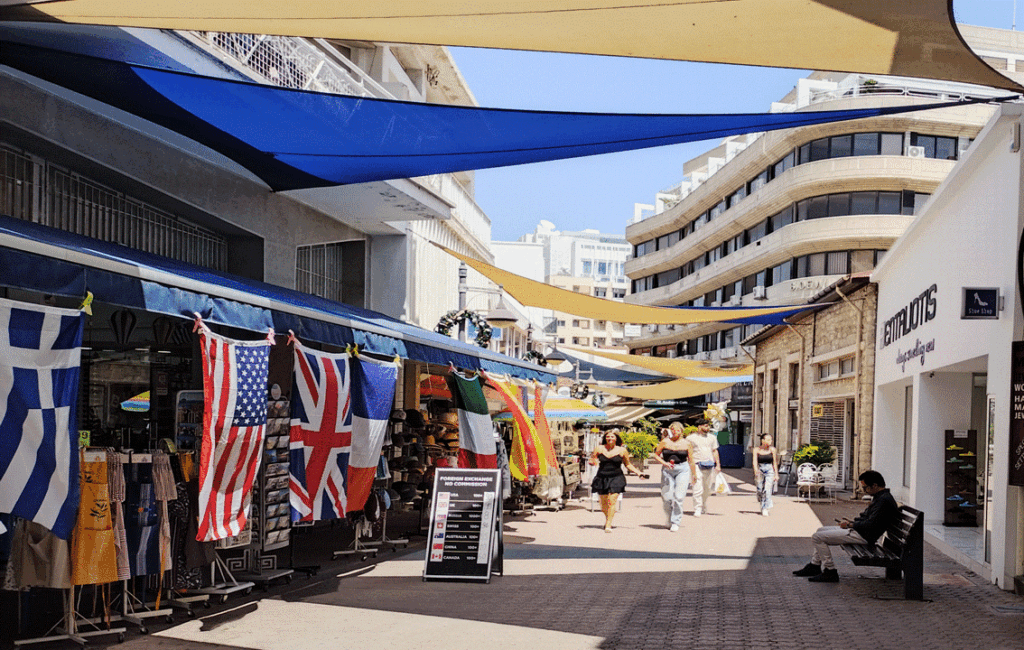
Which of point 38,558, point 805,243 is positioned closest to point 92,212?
point 38,558

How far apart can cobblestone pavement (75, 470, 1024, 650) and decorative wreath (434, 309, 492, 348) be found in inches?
186

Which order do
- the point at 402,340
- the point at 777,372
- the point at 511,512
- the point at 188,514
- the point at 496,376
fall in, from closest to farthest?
the point at 188,514 → the point at 402,340 → the point at 496,376 → the point at 511,512 → the point at 777,372

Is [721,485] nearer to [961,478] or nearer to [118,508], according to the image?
[961,478]

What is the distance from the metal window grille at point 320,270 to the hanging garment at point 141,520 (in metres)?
7.54

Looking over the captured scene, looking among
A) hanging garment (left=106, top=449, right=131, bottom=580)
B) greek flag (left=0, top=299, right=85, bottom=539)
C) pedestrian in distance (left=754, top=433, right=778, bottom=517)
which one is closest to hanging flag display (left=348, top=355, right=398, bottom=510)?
hanging garment (left=106, top=449, right=131, bottom=580)

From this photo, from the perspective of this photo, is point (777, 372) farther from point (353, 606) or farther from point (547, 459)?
point (353, 606)

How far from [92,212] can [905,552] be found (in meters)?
8.65

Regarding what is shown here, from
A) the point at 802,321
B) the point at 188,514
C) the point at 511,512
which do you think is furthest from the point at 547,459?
the point at 802,321

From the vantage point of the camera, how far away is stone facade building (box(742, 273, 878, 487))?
21.8 metres

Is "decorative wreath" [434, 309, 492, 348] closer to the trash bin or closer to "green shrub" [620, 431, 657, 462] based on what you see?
"green shrub" [620, 431, 657, 462]

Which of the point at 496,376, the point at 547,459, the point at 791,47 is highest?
the point at 791,47

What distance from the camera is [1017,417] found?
981 cm

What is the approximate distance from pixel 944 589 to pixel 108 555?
7.72 m

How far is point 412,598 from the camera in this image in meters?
9.11
